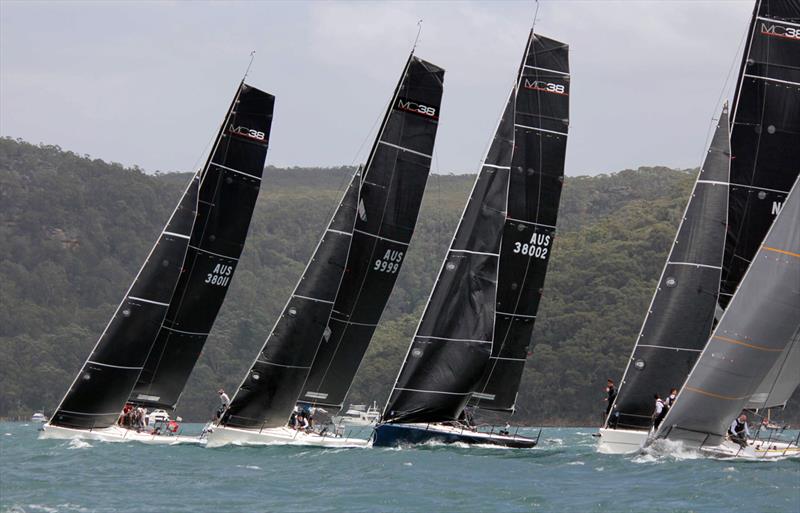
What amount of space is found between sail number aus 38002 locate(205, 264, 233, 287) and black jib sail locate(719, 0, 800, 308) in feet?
41.9

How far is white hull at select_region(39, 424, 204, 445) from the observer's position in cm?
3491

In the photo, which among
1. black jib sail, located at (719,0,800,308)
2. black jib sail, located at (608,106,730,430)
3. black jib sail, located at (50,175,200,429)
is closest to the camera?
black jib sail, located at (608,106,730,430)

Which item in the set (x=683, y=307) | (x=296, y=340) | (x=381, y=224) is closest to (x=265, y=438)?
(x=296, y=340)

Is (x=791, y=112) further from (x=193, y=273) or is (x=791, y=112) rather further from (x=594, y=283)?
(x=594, y=283)

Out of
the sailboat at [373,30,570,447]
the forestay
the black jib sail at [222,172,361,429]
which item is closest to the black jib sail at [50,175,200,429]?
the black jib sail at [222,172,361,429]

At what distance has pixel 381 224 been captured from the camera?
37.0 meters

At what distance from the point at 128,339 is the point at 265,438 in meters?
4.18

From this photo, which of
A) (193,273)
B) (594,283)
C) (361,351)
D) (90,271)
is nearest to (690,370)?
(361,351)

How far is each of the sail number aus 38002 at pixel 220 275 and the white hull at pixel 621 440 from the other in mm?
10766

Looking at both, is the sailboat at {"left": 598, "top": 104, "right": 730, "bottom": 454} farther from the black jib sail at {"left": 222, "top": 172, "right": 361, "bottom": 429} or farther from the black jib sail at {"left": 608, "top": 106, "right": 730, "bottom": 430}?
the black jib sail at {"left": 222, "top": 172, "right": 361, "bottom": 429}

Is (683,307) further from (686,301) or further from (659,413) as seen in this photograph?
(659,413)

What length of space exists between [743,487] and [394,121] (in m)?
14.6

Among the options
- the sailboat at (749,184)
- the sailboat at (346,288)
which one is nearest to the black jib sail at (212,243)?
the sailboat at (346,288)

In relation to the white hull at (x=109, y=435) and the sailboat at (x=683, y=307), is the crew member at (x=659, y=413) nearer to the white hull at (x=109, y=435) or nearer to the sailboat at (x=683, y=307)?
the sailboat at (x=683, y=307)
